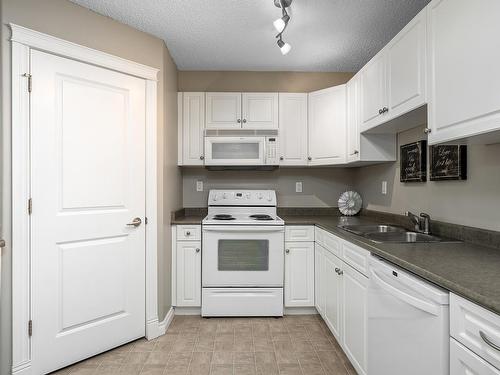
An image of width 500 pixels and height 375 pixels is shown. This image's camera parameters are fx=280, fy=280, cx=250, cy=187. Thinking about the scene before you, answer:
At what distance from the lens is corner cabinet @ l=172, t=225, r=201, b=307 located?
256cm

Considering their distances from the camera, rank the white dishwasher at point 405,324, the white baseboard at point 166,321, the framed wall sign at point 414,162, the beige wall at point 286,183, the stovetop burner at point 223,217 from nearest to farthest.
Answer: the white dishwasher at point 405,324
the framed wall sign at point 414,162
the white baseboard at point 166,321
the stovetop burner at point 223,217
the beige wall at point 286,183

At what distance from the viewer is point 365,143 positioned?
2348 mm

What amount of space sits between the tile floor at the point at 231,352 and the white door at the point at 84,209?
0.19m

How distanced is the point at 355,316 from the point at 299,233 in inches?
38.7

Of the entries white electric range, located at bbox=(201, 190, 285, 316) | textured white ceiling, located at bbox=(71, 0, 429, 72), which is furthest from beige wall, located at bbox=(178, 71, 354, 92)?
white electric range, located at bbox=(201, 190, 285, 316)

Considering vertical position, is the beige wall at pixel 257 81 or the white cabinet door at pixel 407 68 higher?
the beige wall at pixel 257 81

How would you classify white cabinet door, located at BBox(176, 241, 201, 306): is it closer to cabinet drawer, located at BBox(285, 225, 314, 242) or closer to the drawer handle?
cabinet drawer, located at BBox(285, 225, 314, 242)

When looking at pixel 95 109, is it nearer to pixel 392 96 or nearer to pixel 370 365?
pixel 392 96

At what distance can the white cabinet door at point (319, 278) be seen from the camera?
2.35m

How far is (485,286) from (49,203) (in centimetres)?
220

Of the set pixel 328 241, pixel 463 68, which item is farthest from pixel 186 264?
pixel 463 68

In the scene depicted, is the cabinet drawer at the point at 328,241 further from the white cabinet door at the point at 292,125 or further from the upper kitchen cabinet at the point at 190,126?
the upper kitchen cabinet at the point at 190,126

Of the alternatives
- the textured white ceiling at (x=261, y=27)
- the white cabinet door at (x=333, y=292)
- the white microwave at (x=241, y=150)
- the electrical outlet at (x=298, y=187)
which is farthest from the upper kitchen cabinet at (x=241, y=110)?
the white cabinet door at (x=333, y=292)

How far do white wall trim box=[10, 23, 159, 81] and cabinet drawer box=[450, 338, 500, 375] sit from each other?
2418mm
